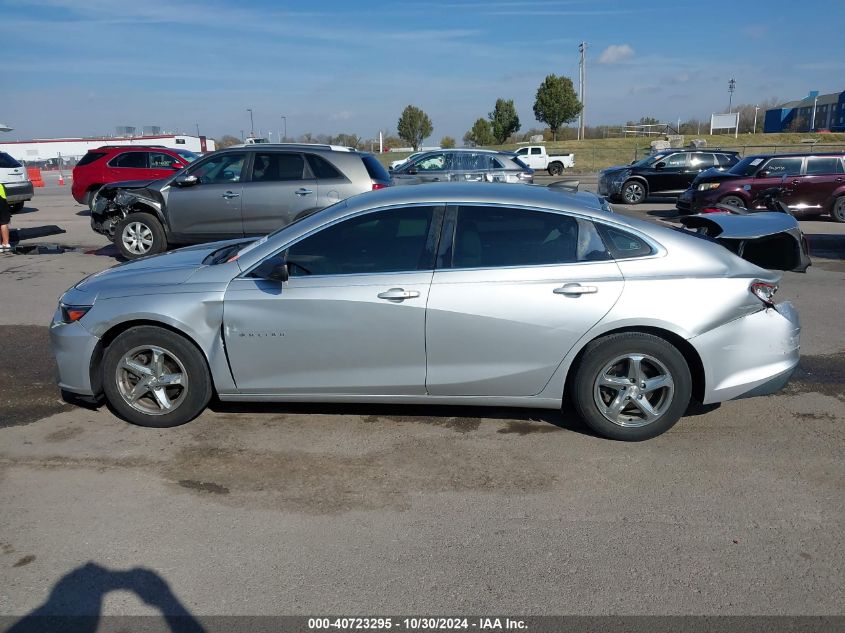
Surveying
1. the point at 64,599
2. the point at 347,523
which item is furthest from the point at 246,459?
the point at 64,599

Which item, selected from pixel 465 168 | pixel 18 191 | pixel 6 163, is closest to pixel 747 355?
pixel 465 168

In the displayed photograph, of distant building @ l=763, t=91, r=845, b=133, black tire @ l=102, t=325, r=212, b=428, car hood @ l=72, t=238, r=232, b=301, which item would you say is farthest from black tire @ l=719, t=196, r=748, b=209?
distant building @ l=763, t=91, r=845, b=133

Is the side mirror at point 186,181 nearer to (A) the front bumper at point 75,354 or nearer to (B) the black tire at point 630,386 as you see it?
(A) the front bumper at point 75,354

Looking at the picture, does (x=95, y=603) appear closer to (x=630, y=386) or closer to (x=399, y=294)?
(x=399, y=294)

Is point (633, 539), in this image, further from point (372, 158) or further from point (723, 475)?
point (372, 158)

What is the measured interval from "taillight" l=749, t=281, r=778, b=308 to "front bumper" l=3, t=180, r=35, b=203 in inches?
667

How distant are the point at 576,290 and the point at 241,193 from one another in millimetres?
7419

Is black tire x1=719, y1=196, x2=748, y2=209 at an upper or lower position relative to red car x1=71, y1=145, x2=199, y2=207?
lower

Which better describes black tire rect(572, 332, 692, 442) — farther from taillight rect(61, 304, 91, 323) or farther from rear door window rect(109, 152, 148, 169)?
rear door window rect(109, 152, 148, 169)

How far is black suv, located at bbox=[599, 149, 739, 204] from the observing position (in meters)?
21.2

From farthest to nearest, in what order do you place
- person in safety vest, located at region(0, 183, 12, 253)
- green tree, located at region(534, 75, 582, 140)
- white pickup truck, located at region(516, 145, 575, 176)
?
1. green tree, located at region(534, 75, 582, 140)
2. white pickup truck, located at region(516, 145, 575, 176)
3. person in safety vest, located at region(0, 183, 12, 253)

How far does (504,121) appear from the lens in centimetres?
6969

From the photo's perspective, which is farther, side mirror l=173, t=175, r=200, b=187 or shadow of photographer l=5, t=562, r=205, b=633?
side mirror l=173, t=175, r=200, b=187

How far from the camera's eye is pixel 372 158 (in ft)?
36.4
